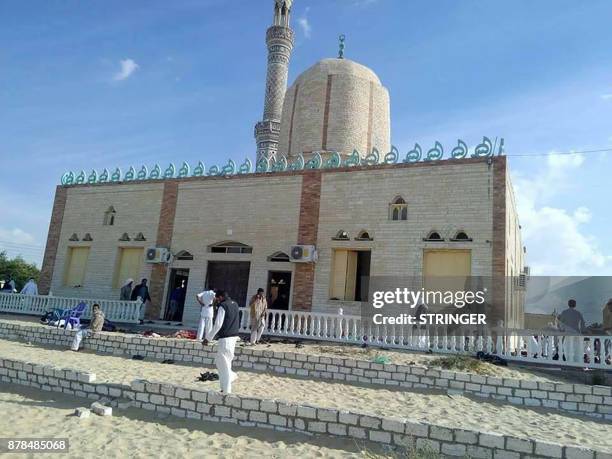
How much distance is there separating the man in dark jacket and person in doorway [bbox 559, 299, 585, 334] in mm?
7423

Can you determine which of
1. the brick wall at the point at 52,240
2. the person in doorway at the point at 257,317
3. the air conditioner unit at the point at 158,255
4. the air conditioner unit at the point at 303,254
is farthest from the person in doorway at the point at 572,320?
the brick wall at the point at 52,240

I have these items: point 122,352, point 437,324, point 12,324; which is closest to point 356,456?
point 437,324

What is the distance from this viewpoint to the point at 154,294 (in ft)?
50.8

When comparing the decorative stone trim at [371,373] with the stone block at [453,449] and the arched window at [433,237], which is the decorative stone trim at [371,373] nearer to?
the stone block at [453,449]

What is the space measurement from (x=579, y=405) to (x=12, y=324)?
45.0 feet

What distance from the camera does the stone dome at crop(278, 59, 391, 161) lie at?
17.2m

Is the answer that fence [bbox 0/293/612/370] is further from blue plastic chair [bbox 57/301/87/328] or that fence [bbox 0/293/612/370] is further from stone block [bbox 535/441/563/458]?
stone block [bbox 535/441/563/458]

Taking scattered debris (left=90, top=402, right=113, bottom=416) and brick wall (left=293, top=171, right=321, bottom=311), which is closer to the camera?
scattered debris (left=90, top=402, right=113, bottom=416)

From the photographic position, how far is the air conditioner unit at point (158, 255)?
15.4 m

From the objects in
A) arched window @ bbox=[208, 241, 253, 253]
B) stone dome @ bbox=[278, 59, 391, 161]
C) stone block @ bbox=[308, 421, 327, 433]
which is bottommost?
stone block @ bbox=[308, 421, 327, 433]

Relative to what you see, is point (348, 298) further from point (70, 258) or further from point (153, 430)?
point (70, 258)

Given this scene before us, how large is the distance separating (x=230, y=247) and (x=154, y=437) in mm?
9733

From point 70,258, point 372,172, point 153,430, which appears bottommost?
point 153,430

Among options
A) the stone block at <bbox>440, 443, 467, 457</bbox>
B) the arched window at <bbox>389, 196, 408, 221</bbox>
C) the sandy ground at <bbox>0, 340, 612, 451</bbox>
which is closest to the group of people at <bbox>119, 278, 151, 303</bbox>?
the sandy ground at <bbox>0, 340, 612, 451</bbox>
